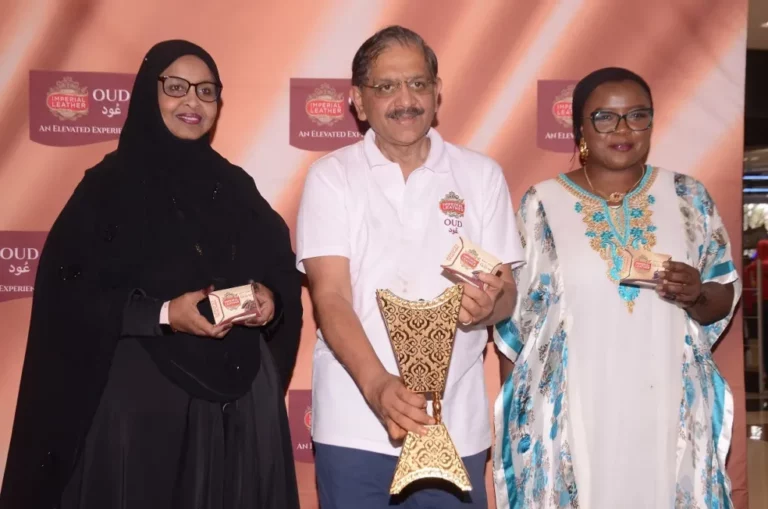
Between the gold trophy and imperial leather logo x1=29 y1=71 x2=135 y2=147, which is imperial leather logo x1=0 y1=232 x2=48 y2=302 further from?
the gold trophy

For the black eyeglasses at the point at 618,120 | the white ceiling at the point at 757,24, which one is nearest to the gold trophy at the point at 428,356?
the black eyeglasses at the point at 618,120

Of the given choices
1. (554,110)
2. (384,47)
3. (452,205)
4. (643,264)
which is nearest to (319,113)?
(554,110)

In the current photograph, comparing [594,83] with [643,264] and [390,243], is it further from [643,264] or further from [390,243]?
[390,243]

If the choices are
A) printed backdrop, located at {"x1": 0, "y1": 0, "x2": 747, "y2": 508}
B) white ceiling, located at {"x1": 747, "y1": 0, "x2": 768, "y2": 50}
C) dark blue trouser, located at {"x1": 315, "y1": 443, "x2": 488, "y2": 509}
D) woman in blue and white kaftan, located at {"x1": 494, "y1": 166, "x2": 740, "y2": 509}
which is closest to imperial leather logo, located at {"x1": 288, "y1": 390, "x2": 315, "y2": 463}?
printed backdrop, located at {"x1": 0, "y1": 0, "x2": 747, "y2": 508}

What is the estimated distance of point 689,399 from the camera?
3.22 metres

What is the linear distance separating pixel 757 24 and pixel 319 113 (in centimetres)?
454

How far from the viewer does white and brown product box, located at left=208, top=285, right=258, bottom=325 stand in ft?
8.75

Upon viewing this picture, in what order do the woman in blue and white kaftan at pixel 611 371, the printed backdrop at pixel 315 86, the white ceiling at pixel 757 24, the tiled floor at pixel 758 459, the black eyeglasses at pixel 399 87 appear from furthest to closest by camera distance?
the white ceiling at pixel 757 24 → the tiled floor at pixel 758 459 → the printed backdrop at pixel 315 86 → the woman in blue and white kaftan at pixel 611 371 → the black eyeglasses at pixel 399 87

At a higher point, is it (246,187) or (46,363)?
(246,187)

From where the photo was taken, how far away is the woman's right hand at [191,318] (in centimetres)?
271

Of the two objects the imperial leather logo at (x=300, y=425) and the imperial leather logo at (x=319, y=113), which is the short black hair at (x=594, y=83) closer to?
the imperial leather logo at (x=319, y=113)

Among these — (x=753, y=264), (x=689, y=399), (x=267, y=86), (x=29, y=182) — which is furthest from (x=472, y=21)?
(x=753, y=264)

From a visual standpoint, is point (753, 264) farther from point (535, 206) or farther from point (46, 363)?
point (46, 363)

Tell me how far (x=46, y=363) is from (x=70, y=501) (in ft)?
1.66
